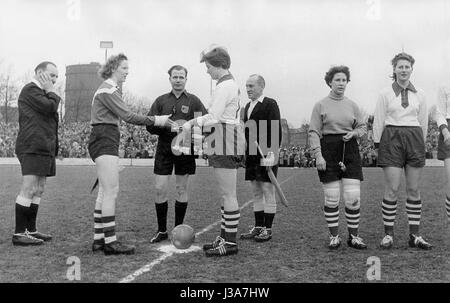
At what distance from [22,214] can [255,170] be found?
293 centimetres

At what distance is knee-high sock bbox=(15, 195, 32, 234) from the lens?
5828 millimetres

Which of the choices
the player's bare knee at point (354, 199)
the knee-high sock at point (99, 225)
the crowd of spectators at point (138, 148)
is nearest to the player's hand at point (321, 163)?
the player's bare knee at point (354, 199)

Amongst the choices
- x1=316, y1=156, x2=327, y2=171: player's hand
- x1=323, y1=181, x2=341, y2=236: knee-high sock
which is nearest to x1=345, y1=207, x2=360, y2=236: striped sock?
x1=323, y1=181, x2=341, y2=236: knee-high sock

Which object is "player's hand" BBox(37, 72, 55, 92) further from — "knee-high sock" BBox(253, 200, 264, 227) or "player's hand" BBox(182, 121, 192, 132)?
"knee-high sock" BBox(253, 200, 264, 227)

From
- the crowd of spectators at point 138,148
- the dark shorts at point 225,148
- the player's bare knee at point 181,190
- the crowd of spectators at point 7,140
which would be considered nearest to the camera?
the dark shorts at point 225,148

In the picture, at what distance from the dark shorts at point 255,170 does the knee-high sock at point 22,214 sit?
277cm

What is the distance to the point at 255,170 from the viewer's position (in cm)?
623

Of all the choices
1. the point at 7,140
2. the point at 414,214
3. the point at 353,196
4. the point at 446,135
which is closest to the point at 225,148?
the point at 353,196

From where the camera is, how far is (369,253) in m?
5.21

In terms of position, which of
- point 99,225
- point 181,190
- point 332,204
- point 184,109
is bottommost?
point 99,225

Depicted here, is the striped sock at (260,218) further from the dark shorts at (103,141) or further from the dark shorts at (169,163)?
the dark shorts at (103,141)

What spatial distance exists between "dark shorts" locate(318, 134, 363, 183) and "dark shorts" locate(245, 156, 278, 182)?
2.78 ft

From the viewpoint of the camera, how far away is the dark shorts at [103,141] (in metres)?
5.24

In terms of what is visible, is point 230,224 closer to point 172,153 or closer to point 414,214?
point 172,153
